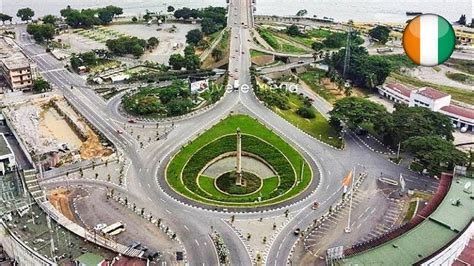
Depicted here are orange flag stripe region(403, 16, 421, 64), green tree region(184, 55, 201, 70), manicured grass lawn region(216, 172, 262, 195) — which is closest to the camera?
orange flag stripe region(403, 16, 421, 64)

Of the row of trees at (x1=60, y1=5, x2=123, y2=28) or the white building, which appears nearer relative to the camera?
the white building

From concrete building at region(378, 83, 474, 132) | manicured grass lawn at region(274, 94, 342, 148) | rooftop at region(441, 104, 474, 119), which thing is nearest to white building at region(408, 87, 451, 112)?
concrete building at region(378, 83, 474, 132)

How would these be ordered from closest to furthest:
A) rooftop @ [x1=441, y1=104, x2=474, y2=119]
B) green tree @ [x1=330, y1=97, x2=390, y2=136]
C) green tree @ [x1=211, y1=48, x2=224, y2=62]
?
green tree @ [x1=330, y1=97, x2=390, y2=136] → rooftop @ [x1=441, y1=104, x2=474, y2=119] → green tree @ [x1=211, y1=48, x2=224, y2=62]

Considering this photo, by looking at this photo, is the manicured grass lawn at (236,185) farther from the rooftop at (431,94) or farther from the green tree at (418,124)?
the rooftop at (431,94)

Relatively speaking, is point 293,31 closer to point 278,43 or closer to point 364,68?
point 278,43

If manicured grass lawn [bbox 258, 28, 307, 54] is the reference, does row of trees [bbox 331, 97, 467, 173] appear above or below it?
below

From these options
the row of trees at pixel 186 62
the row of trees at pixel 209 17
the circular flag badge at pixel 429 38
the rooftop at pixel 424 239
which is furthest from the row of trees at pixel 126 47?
the circular flag badge at pixel 429 38

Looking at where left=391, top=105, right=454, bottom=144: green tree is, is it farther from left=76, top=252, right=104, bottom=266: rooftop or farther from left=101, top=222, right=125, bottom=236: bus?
left=76, top=252, right=104, bottom=266: rooftop

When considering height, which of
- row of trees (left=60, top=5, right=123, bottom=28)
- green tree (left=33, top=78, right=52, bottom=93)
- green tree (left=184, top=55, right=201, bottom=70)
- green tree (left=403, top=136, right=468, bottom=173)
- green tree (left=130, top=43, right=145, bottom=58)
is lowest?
green tree (left=403, top=136, right=468, bottom=173)
